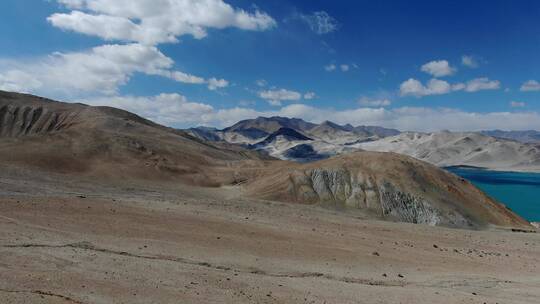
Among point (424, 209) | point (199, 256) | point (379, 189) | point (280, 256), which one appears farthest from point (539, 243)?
point (199, 256)

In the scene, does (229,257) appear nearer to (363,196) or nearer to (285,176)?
(363,196)

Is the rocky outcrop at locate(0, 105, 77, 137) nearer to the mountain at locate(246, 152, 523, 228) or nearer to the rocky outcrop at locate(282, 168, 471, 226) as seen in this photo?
the mountain at locate(246, 152, 523, 228)

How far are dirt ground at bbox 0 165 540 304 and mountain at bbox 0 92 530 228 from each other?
872cm

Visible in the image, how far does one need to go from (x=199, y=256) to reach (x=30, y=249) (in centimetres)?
671

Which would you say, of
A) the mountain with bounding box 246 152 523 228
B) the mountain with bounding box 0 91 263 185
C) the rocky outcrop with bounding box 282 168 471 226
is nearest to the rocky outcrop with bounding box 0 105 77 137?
the mountain with bounding box 0 91 263 185

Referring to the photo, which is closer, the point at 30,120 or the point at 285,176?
the point at 285,176

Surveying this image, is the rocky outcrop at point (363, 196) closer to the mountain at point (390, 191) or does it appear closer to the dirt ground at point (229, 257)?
the mountain at point (390, 191)

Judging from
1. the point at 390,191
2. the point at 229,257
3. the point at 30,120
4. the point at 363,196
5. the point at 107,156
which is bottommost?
the point at 229,257

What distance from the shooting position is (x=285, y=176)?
53062 millimetres

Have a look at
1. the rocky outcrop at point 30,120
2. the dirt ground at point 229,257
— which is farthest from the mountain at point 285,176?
the rocky outcrop at point 30,120

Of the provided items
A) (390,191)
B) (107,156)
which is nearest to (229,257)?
(390,191)

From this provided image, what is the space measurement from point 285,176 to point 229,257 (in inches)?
1240

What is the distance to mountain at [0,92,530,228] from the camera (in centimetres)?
4709

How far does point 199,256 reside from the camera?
21.2 metres
